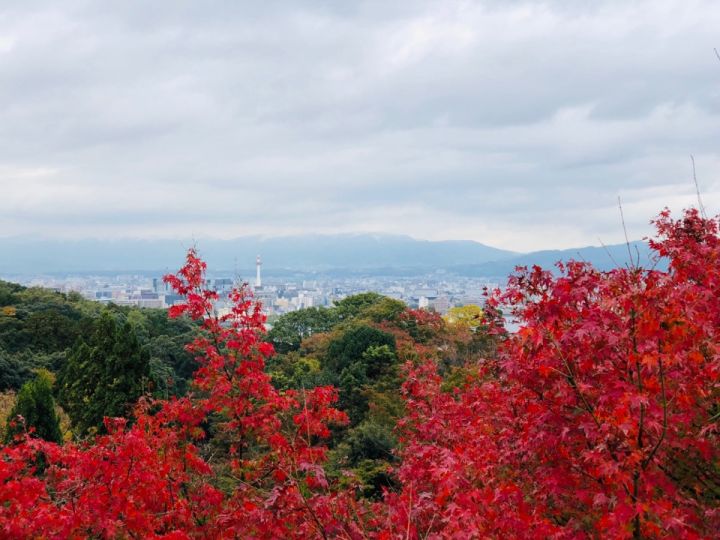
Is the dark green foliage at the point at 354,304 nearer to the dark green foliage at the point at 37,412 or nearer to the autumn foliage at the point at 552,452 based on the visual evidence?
the dark green foliage at the point at 37,412

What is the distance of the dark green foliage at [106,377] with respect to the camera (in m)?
16.4

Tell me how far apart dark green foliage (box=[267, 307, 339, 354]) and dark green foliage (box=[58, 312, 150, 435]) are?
1200 centimetres

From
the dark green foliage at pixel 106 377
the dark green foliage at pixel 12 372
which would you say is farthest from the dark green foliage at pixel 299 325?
the dark green foliage at pixel 106 377

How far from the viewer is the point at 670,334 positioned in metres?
3.21

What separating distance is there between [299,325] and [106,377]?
15.9 metres

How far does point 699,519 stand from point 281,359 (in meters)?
21.8

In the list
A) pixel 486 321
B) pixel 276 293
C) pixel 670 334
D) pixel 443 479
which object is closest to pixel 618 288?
pixel 670 334

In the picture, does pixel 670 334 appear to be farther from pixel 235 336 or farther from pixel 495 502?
pixel 235 336

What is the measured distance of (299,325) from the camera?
105 ft

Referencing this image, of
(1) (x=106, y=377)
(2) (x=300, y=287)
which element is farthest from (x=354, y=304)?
(2) (x=300, y=287)

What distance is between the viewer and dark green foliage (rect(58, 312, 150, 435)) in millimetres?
16406

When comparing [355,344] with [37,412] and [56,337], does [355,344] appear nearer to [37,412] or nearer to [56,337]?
[37,412]

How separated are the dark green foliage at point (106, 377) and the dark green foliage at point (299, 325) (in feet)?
39.4

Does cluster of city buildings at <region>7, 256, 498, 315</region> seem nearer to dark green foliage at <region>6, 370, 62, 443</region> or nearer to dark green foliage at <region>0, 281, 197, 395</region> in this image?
dark green foliage at <region>0, 281, 197, 395</region>
